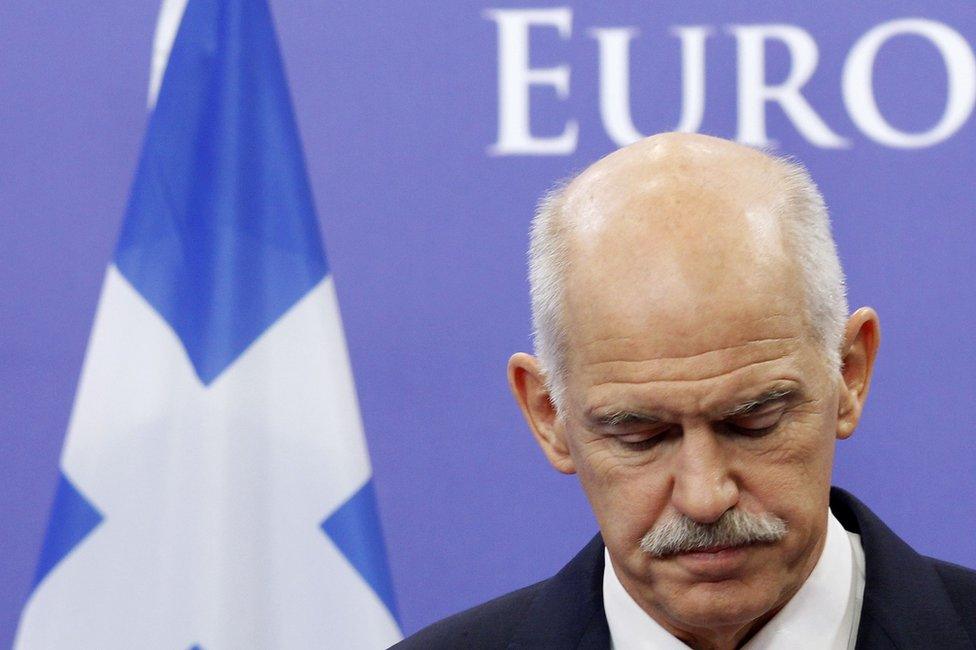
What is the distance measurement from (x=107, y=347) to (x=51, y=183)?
15.6 inches

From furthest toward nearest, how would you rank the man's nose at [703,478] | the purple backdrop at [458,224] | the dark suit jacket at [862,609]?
the purple backdrop at [458,224] → the dark suit jacket at [862,609] → the man's nose at [703,478]

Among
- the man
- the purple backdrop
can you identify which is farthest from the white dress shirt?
the purple backdrop

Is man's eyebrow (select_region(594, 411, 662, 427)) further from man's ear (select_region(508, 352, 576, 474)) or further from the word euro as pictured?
the word euro

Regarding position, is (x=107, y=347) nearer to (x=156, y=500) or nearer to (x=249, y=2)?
(x=156, y=500)

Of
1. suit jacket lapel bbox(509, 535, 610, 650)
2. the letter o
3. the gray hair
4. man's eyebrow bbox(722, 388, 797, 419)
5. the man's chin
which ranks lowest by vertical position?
suit jacket lapel bbox(509, 535, 610, 650)

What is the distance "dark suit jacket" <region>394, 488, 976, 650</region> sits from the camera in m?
1.17

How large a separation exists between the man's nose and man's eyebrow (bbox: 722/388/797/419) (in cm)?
2

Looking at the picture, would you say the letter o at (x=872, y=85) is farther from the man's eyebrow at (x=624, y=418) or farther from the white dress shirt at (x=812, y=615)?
the man's eyebrow at (x=624, y=418)

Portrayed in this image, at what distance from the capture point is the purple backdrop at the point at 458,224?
212 centimetres

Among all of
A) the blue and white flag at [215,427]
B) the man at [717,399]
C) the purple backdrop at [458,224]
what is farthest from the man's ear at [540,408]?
the purple backdrop at [458,224]

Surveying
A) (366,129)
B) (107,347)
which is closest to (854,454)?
(366,129)

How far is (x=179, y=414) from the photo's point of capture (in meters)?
1.92

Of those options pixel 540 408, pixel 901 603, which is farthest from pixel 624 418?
pixel 901 603

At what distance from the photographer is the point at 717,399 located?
1079 millimetres
